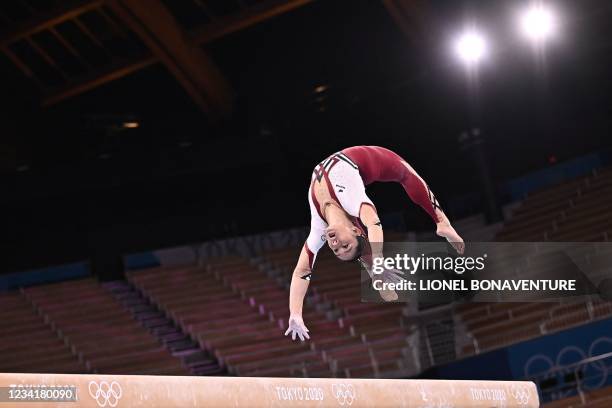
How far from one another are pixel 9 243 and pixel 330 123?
830 cm

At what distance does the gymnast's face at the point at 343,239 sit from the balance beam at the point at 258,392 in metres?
1.13

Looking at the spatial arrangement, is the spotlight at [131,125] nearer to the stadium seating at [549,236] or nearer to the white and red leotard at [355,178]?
the stadium seating at [549,236]

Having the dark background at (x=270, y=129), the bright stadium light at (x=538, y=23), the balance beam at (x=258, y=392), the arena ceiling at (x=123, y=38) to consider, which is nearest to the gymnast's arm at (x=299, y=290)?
the balance beam at (x=258, y=392)

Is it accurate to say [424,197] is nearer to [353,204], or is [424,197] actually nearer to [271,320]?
[353,204]

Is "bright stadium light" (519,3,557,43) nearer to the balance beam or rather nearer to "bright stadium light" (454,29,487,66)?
"bright stadium light" (454,29,487,66)

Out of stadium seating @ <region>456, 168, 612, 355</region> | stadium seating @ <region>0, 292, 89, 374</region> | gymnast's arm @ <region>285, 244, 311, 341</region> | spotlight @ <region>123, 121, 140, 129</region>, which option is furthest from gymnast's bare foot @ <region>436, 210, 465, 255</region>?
spotlight @ <region>123, 121, 140, 129</region>

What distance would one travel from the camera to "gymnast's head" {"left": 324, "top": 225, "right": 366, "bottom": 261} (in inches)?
268

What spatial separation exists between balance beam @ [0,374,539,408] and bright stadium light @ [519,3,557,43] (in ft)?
35.7

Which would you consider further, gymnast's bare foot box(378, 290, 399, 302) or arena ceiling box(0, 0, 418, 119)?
arena ceiling box(0, 0, 418, 119)

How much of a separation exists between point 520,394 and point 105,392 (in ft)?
16.0

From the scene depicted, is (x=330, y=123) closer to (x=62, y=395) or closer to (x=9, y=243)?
(x=9, y=243)

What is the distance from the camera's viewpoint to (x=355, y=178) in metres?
7.00

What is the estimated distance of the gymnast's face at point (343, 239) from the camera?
6.81m

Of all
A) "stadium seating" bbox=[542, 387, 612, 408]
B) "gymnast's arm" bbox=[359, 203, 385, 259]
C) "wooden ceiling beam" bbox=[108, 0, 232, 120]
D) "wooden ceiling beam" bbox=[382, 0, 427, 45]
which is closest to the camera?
"gymnast's arm" bbox=[359, 203, 385, 259]
